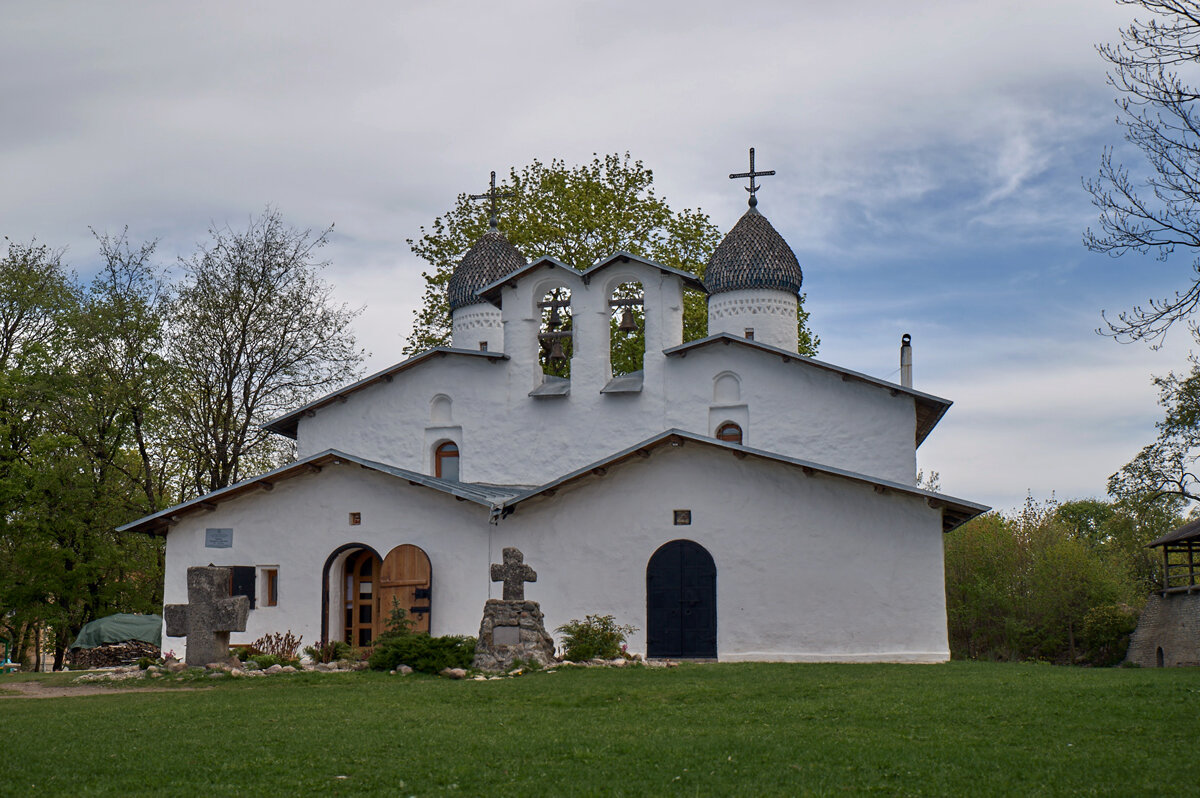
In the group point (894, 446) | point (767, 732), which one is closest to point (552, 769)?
point (767, 732)

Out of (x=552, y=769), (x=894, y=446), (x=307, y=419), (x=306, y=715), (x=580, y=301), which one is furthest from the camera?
(x=307, y=419)

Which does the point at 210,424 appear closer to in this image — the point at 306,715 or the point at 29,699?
the point at 29,699

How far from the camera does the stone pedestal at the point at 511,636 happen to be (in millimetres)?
16578

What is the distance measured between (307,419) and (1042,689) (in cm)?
1863

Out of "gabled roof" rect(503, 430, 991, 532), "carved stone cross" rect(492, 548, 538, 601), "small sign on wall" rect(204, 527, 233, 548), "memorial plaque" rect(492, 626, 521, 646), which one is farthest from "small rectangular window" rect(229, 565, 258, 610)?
"memorial plaque" rect(492, 626, 521, 646)

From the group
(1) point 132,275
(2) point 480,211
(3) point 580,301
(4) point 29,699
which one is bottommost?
(4) point 29,699

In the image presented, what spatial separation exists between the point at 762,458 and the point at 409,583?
6.85m

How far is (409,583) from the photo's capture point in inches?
829

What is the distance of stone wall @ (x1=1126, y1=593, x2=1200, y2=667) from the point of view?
34.6 m

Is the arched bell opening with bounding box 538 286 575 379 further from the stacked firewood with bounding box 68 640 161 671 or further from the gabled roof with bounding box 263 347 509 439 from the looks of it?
the stacked firewood with bounding box 68 640 161 671

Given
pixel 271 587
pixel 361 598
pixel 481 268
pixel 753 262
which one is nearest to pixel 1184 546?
pixel 753 262

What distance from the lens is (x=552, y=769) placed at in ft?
27.3

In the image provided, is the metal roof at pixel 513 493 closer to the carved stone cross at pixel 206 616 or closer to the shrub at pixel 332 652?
the shrub at pixel 332 652

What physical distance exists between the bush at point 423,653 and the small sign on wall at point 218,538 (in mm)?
6157
